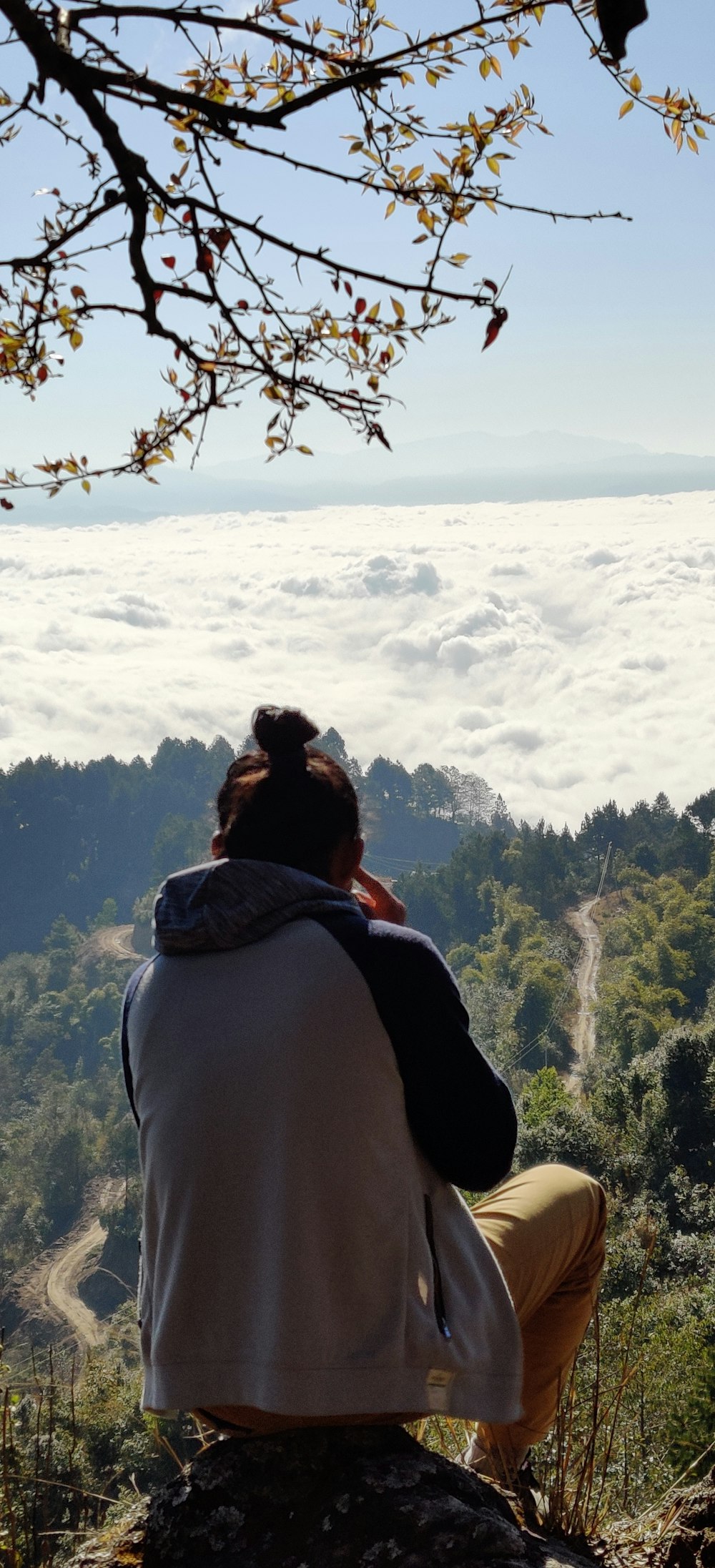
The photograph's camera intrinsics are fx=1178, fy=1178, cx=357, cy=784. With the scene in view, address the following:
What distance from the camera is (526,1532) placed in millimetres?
1473

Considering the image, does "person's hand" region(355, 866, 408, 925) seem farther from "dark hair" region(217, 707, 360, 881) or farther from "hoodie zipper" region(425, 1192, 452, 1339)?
"hoodie zipper" region(425, 1192, 452, 1339)

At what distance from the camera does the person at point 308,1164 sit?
4.28 feet

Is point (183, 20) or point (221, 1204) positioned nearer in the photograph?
point (221, 1204)

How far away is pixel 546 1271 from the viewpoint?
1763 mm

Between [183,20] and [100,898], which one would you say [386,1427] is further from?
[100,898]

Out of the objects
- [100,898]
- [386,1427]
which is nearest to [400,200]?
[386,1427]

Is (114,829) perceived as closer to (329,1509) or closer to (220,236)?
(220,236)

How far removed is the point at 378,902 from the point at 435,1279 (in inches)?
22.0

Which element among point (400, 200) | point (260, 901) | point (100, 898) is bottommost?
point (100, 898)

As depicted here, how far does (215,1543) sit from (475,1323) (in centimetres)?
40

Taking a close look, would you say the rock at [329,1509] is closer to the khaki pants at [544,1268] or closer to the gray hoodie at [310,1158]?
the gray hoodie at [310,1158]

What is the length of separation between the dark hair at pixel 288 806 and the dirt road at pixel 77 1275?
53.7 metres

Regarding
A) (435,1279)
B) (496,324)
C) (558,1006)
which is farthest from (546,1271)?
(558,1006)

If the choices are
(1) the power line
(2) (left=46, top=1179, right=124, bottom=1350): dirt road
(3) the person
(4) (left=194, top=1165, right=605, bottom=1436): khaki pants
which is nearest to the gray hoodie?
(3) the person
